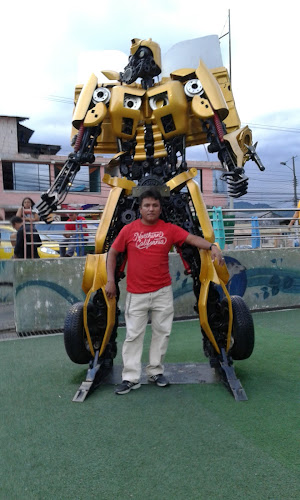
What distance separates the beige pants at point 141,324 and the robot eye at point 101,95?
1605mm

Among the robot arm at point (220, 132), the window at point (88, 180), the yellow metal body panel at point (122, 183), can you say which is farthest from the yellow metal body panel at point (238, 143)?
the window at point (88, 180)

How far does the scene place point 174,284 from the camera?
242 inches

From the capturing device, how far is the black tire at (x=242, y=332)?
3.29 metres

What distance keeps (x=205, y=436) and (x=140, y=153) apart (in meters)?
2.23

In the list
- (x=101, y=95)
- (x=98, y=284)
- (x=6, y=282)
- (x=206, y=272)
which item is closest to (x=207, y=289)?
(x=206, y=272)

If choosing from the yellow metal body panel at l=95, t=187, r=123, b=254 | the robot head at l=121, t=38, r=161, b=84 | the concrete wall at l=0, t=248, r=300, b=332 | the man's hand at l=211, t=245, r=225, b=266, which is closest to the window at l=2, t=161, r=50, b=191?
the concrete wall at l=0, t=248, r=300, b=332

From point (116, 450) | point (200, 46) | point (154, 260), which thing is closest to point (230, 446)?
point (116, 450)

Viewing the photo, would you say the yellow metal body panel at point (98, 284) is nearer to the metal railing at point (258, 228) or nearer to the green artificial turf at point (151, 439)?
the green artificial turf at point (151, 439)

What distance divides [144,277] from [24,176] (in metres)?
20.4

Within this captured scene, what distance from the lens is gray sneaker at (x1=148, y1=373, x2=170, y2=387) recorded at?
131 inches

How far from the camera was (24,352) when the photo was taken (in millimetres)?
4559

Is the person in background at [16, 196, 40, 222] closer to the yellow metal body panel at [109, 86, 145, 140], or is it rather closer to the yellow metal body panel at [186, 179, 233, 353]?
the yellow metal body panel at [109, 86, 145, 140]

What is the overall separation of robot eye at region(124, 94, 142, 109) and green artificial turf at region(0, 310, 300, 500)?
88.3 inches

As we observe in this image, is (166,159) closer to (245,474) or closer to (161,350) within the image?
(161,350)
